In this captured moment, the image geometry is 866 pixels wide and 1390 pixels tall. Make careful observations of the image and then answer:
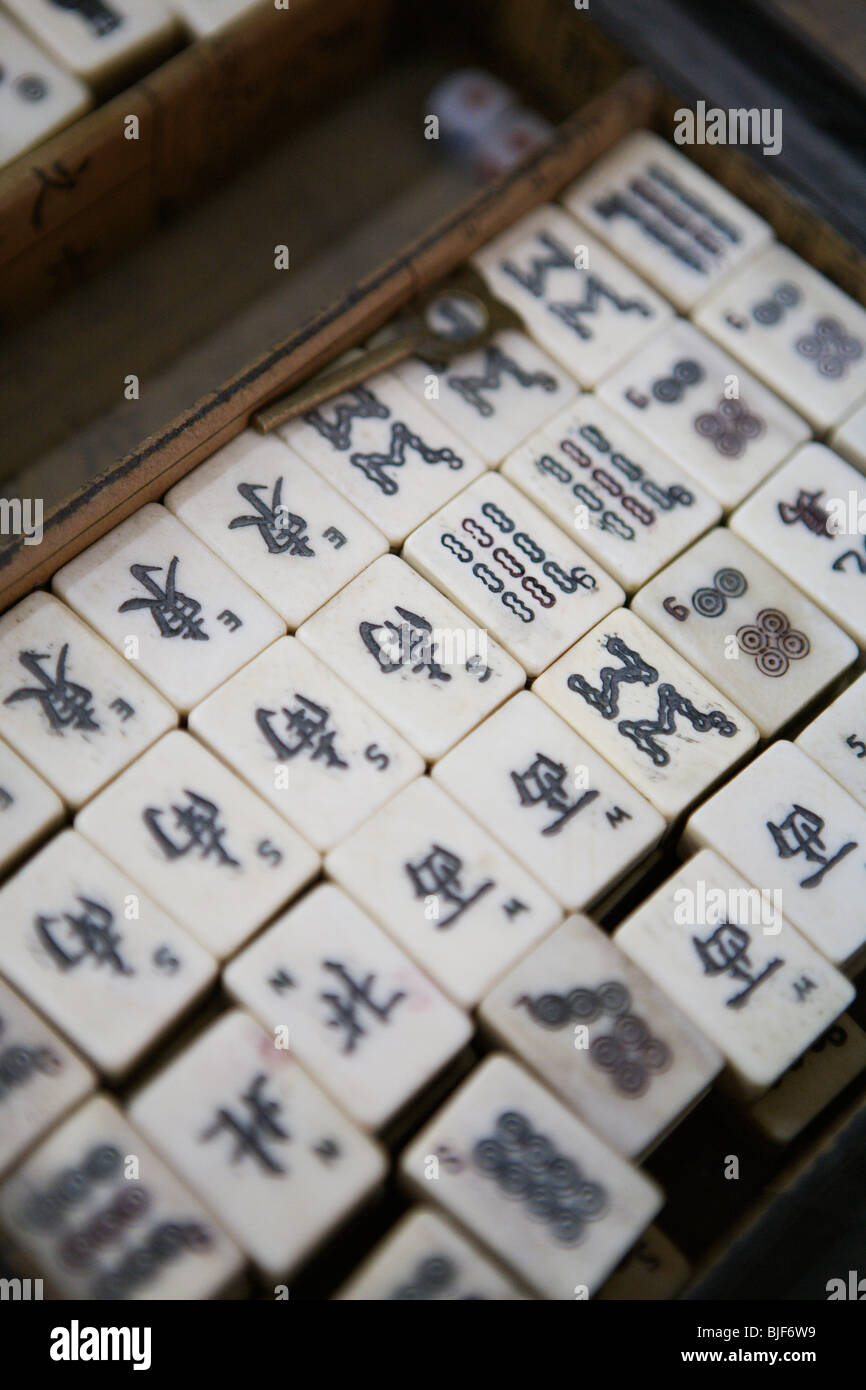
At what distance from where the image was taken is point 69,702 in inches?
58.6

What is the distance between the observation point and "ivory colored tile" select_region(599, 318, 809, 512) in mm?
1711

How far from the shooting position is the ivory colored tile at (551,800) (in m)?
1.49

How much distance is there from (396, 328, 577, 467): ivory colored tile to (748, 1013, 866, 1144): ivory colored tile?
0.88m

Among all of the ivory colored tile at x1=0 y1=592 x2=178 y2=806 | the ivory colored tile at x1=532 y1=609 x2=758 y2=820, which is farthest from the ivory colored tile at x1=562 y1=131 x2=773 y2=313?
the ivory colored tile at x1=0 y1=592 x2=178 y2=806

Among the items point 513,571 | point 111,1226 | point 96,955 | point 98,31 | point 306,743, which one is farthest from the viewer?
point 98,31

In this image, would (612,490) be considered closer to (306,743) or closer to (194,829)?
(306,743)

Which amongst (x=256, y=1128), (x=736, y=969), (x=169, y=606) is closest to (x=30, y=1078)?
(x=256, y=1128)

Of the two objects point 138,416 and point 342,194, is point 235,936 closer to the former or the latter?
point 138,416

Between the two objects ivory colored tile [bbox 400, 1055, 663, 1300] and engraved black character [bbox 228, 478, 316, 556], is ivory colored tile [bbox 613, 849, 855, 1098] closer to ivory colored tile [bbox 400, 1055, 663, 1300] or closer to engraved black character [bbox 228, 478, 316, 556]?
ivory colored tile [bbox 400, 1055, 663, 1300]

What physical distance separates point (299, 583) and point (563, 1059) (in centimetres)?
67

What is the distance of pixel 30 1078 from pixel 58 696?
1.45 ft

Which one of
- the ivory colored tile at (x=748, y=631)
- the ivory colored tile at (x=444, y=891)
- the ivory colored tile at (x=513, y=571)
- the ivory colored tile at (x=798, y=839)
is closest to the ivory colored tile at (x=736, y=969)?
the ivory colored tile at (x=798, y=839)

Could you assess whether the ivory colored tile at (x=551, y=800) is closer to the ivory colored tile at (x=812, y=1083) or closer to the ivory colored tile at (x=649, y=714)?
the ivory colored tile at (x=649, y=714)

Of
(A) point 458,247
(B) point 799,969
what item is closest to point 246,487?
(A) point 458,247
